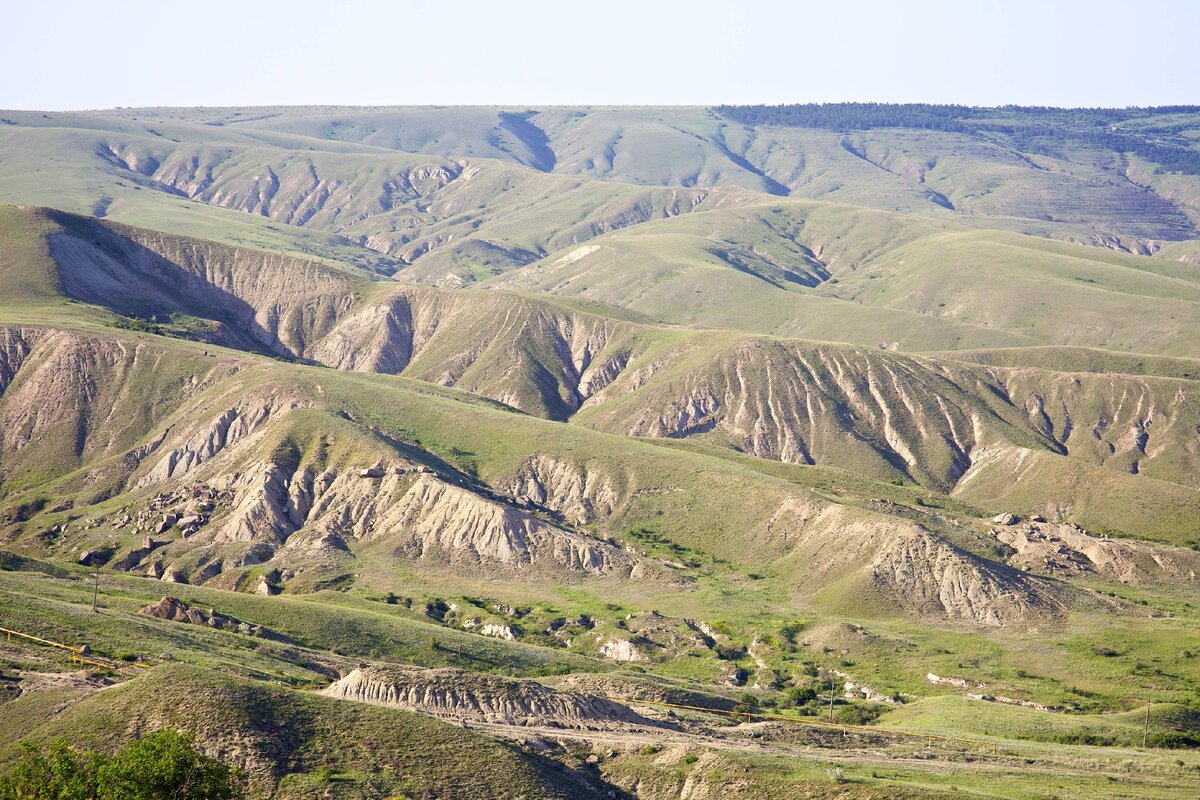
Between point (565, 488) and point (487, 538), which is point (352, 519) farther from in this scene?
point (565, 488)

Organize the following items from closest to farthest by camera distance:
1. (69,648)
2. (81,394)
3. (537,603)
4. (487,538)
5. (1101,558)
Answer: (69,648) → (537,603) → (487,538) → (1101,558) → (81,394)

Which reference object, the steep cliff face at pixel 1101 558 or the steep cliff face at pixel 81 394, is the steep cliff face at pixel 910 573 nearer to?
the steep cliff face at pixel 1101 558

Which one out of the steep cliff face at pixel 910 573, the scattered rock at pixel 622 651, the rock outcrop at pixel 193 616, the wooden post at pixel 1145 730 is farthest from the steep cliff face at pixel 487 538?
the wooden post at pixel 1145 730

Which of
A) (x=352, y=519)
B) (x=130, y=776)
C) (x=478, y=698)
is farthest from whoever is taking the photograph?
(x=352, y=519)

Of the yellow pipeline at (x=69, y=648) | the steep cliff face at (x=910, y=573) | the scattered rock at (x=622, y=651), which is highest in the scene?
the steep cliff face at (x=910, y=573)

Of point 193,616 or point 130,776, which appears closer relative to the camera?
point 130,776

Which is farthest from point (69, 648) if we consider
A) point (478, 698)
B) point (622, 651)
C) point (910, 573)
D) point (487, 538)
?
point (910, 573)
